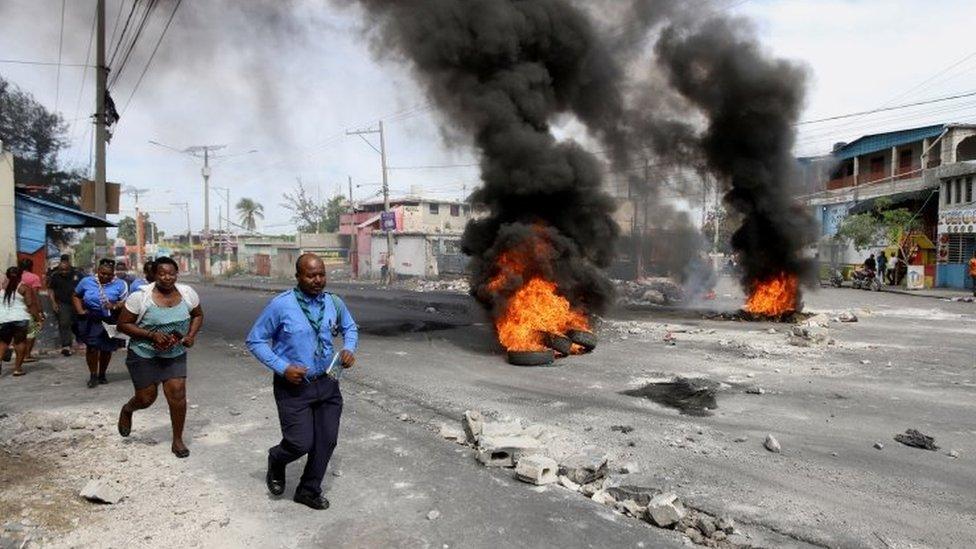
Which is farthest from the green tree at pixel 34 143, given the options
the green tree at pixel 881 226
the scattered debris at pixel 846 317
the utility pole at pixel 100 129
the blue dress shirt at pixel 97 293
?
the green tree at pixel 881 226

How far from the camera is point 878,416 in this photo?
20.2 feet

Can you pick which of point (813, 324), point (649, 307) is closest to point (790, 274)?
point (813, 324)

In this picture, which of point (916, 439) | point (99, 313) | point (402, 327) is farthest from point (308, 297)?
point (402, 327)

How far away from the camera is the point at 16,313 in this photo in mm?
7934

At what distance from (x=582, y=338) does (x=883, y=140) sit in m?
31.8

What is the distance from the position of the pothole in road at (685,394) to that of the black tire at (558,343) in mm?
2054

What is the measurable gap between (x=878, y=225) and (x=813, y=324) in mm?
17521

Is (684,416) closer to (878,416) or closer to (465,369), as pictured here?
(878,416)

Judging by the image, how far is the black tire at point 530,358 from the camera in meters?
9.16

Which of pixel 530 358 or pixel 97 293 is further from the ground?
pixel 97 293

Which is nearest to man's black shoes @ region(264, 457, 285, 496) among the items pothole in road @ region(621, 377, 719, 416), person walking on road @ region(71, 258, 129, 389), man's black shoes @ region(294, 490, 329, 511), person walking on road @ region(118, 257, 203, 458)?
man's black shoes @ region(294, 490, 329, 511)

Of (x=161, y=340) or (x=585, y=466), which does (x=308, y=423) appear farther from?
(x=585, y=466)

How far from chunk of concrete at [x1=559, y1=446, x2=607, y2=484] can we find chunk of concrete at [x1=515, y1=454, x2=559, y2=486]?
0.14 m

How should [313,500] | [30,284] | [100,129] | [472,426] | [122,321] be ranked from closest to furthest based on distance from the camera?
[313,500], [122,321], [472,426], [30,284], [100,129]
